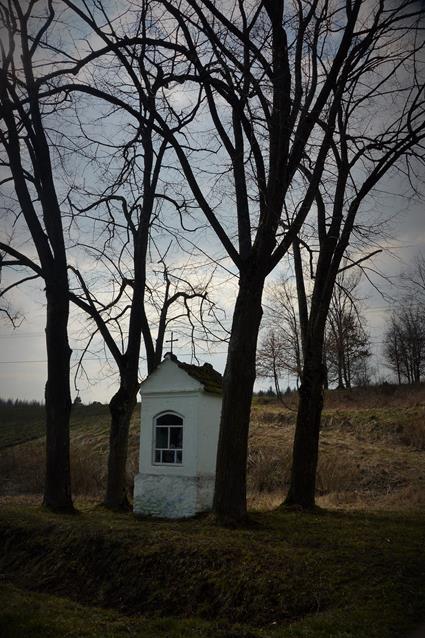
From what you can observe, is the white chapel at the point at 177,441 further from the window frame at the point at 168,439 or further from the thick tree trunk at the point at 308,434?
the thick tree trunk at the point at 308,434

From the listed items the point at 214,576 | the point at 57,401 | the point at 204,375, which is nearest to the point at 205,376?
the point at 204,375

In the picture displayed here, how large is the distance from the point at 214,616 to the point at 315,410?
6818 mm

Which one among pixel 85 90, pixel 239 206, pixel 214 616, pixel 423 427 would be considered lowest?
pixel 214 616

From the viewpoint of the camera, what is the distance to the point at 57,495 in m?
11.9

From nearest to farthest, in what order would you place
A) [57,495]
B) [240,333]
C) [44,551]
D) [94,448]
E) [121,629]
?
1. [121,629]
2. [44,551]
3. [240,333]
4. [57,495]
5. [94,448]

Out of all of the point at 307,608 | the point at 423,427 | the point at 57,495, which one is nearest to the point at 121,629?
the point at 307,608

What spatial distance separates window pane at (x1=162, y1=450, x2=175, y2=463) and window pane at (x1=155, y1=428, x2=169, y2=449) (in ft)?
0.47

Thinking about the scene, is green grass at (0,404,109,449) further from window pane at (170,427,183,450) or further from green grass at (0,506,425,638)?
green grass at (0,506,425,638)

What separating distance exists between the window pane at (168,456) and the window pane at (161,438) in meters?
0.14

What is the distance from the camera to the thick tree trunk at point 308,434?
1202cm

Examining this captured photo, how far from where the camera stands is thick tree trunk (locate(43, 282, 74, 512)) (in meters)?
12.0

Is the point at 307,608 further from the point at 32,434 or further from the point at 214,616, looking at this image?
the point at 32,434

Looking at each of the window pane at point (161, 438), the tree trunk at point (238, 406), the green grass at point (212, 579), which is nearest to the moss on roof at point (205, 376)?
the window pane at point (161, 438)

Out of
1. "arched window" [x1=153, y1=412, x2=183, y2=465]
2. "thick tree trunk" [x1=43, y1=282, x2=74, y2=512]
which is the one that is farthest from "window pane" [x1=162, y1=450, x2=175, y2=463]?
"thick tree trunk" [x1=43, y1=282, x2=74, y2=512]
